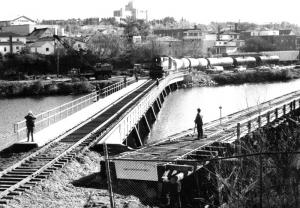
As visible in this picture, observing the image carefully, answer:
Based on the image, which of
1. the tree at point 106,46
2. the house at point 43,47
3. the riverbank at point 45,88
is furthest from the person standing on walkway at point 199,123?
the house at point 43,47

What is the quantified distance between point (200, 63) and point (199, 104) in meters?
41.5

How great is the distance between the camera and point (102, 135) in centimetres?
2405

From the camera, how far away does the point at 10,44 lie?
344 ft

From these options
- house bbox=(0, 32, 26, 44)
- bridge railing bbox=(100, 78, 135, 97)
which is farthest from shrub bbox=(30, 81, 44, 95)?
house bbox=(0, 32, 26, 44)

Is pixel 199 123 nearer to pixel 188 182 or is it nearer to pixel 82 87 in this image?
pixel 188 182

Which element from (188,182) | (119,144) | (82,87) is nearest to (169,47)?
(82,87)

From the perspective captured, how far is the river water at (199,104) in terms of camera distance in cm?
4152

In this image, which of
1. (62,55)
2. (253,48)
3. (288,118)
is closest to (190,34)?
(253,48)

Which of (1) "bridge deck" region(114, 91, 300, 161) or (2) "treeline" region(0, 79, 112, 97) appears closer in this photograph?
(1) "bridge deck" region(114, 91, 300, 161)

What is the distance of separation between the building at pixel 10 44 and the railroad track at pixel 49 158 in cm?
7961

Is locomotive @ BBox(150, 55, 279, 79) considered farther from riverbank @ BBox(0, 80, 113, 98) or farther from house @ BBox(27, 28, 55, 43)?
house @ BBox(27, 28, 55, 43)

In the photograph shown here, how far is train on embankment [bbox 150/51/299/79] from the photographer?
8206 cm

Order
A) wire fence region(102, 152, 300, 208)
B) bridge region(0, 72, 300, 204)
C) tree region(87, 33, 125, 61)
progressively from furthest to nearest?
tree region(87, 33, 125, 61)
bridge region(0, 72, 300, 204)
wire fence region(102, 152, 300, 208)

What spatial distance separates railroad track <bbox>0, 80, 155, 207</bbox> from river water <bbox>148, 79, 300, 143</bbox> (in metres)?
9.53
